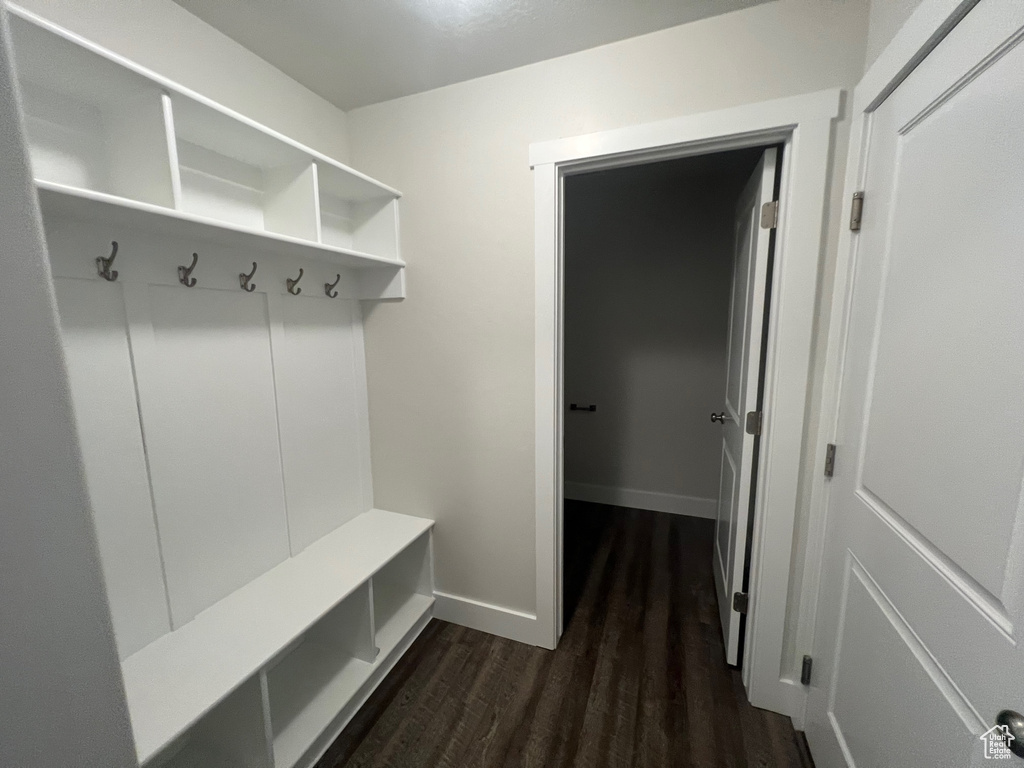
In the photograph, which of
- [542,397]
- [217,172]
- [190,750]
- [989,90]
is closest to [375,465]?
[542,397]

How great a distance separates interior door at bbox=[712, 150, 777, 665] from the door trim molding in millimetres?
89

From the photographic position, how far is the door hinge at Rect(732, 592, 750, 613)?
155 cm

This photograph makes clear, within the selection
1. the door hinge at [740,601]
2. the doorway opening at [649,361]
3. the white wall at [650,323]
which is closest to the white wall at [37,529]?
the door hinge at [740,601]

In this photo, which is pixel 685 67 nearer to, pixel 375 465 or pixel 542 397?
pixel 542 397

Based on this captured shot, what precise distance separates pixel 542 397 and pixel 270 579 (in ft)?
4.09

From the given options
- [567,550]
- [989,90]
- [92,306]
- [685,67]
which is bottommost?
[567,550]

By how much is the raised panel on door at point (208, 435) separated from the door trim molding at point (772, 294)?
1.06m

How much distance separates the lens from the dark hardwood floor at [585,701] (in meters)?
1.34

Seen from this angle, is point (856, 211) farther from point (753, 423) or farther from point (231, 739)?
point (231, 739)

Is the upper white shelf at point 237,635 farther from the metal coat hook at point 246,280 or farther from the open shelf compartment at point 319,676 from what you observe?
the metal coat hook at point 246,280

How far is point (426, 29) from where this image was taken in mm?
1302

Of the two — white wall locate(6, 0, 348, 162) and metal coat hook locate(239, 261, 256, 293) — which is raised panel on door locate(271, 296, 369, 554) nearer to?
metal coat hook locate(239, 261, 256, 293)

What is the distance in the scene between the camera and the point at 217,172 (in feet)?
4.29

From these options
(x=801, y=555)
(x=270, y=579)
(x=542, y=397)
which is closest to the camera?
(x=801, y=555)
